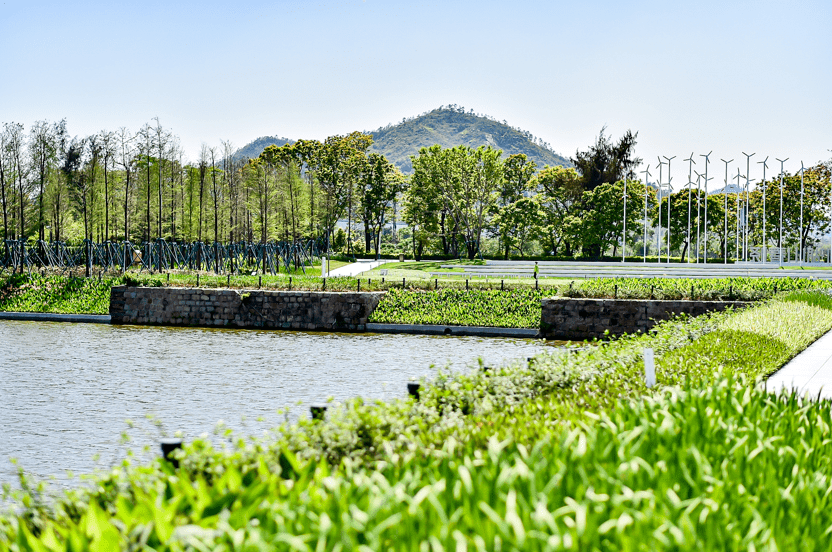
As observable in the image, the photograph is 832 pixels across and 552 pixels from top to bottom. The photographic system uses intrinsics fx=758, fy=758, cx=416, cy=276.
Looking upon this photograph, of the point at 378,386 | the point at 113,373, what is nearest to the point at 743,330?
the point at 378,386

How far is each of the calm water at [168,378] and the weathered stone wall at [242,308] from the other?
1.07 m

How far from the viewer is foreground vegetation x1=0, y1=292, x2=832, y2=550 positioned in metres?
2.70

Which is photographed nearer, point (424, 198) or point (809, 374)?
point (809, 374)

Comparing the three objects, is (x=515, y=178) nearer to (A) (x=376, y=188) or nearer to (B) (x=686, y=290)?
(A) (x=376, y=188)

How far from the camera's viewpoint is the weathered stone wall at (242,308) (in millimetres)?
23406

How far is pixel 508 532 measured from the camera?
2.63 metres

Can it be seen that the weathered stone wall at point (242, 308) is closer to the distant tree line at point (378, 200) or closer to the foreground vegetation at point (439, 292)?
the foreground vegetation at point (439, 292)

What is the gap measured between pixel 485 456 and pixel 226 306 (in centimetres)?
2154

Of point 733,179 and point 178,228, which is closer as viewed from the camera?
point 733,179

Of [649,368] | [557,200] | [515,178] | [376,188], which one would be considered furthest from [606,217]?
[649,368]

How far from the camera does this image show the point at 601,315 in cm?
2083

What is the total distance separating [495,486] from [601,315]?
1835 cm

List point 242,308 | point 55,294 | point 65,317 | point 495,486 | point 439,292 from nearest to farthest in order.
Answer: point 495,486, point 439,292, point 242,308, point 65,317, point 55,294

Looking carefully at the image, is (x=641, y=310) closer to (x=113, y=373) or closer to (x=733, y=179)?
(x=113, y=373)
